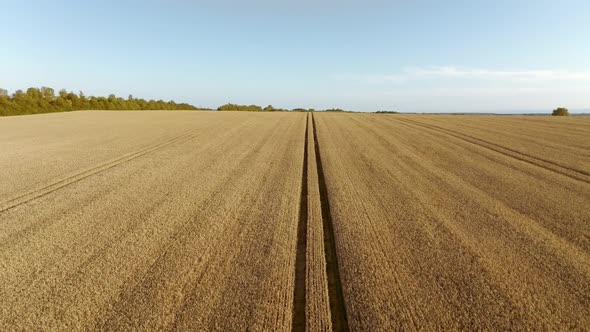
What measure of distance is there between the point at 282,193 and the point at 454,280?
150 inches

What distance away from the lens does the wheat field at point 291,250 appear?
9.52ft

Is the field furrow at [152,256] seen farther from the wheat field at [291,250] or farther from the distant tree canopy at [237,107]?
the distant tree canopy at [237,107]

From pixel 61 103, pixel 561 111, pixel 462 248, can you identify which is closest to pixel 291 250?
pixel 462 248

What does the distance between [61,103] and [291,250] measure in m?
60.3

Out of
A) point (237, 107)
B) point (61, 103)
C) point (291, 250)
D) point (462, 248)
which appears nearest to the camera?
point (291, 250)

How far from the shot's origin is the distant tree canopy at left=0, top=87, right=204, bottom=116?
41.5 m

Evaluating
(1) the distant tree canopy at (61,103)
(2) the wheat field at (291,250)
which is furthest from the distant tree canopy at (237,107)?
(2) the wheat field at (291,250)

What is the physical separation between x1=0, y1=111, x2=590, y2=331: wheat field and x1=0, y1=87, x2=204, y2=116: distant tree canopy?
44.5 meters

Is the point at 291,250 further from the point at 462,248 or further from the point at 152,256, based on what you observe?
the point at 462,248

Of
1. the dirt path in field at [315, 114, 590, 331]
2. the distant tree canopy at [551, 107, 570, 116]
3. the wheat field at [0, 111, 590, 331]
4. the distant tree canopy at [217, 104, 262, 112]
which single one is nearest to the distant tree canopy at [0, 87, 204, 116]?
the distant tree canopy at [217, 104, 262, 112]

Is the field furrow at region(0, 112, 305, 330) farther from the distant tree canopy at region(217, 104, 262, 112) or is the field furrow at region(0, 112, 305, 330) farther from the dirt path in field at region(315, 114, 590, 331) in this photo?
the distant tree canopy at region(217, 104, 262, 112)

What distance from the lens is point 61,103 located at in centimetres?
5062


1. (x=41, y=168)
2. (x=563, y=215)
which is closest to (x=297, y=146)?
(x=41, y=168)

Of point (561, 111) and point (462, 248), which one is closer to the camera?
point (462, 248)
